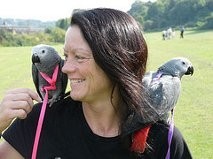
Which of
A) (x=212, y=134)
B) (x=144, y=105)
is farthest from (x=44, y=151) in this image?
(x=212, y=134)

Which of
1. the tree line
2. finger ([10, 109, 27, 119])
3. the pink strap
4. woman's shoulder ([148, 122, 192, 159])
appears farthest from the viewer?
the tree line

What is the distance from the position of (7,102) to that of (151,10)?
98.4 meters

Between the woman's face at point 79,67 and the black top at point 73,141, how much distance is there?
19 cm

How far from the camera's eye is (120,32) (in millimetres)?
2287

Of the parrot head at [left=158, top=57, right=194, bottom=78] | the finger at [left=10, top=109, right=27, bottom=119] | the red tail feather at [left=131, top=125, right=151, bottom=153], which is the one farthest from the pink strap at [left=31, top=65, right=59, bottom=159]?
the parrot head at [left=158, top=57, right=194, bottom=78]

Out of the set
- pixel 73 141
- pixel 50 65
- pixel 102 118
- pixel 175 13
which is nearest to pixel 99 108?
pixel 102 118

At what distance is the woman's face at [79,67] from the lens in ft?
7.45

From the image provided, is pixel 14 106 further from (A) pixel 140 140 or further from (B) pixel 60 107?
(A) pixel 140 140

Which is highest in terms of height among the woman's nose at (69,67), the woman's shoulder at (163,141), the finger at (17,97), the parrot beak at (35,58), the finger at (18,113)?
the woman's nose at (69,67)

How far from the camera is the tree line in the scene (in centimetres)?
9019

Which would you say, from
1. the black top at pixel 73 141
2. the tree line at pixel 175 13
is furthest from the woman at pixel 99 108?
the tree line at pixel 175 13

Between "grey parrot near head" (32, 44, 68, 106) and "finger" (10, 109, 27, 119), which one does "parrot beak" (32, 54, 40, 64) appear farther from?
"finger" (10, 109, 27, 119)

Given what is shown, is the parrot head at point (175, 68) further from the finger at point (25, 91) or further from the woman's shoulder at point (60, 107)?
the finger at point (25, 91)

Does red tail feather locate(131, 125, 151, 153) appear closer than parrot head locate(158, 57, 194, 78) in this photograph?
Yes
